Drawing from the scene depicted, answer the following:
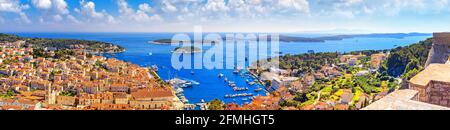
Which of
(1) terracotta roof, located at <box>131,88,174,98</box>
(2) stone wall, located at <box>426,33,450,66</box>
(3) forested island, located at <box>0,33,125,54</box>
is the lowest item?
(1) terracotta roof, located at <box>131,88,174,98</box>

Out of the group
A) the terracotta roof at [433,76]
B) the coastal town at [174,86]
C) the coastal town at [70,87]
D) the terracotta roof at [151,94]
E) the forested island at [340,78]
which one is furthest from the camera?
the terracotta roof at [151,94]

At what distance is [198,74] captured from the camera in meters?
20.5

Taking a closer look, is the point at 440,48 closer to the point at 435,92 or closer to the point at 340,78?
the point at 435,92

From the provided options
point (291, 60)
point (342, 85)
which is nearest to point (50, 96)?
point (342, 85)

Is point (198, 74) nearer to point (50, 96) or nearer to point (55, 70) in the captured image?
point (55, 70)

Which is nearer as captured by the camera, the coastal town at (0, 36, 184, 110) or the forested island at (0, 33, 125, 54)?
the coastal town at (0, 36, 184, 110)

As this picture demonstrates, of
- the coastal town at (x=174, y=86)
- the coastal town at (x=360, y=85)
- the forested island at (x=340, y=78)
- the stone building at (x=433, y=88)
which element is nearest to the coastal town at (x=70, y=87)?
the coastal town at (x=174, y=86)

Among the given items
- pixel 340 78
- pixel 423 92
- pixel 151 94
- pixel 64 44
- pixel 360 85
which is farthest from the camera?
pixel 64 44

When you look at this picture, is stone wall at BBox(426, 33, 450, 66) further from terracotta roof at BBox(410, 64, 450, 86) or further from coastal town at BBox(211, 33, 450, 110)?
terracotta roof at BBox(410, 64, 450, 86)

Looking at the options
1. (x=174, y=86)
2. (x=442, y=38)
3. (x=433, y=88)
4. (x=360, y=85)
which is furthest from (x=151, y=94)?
(x=433, y=88)

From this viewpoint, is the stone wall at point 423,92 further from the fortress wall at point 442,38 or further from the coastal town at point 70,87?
the coastal town at point 70,87

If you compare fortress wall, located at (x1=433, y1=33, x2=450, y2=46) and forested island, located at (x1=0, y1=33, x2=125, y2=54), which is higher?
fortress wall, located at (x1=433, y1=33, x2=450, y2=46)

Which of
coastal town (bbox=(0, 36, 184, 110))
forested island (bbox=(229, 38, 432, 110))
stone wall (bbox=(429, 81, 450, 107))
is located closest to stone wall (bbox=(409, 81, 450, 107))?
stone wall (bbox=(429, 81, 450, 107))
